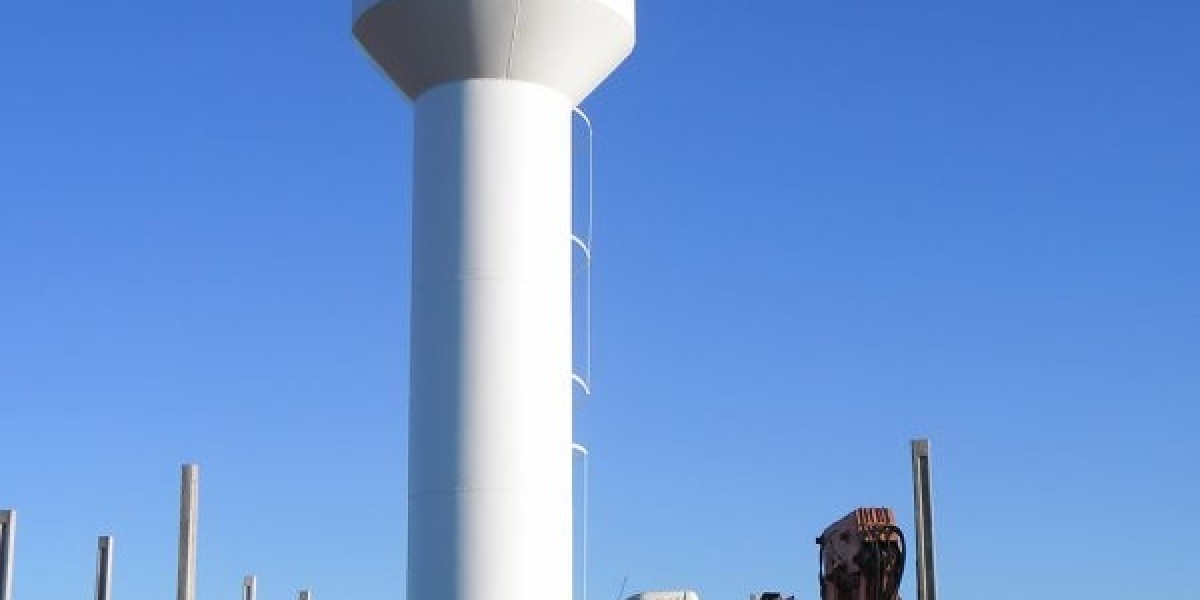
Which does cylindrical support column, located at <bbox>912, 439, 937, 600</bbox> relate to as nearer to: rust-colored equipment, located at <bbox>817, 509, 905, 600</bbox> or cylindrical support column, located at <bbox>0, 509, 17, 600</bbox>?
rust-colored equipment, located at <bbox>817, 509, 905, 600</bbox>

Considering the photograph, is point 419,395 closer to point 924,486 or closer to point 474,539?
point 474,539

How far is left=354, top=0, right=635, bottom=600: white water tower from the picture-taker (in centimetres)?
2331

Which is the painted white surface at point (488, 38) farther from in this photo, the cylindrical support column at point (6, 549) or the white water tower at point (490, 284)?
the cylindrical support column at point (6, 549)

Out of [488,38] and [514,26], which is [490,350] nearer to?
[488,38]

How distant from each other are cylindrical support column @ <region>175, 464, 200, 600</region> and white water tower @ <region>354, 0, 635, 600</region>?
2.94m

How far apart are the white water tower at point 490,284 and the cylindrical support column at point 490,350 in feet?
0.06

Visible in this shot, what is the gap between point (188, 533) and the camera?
24.3 metres

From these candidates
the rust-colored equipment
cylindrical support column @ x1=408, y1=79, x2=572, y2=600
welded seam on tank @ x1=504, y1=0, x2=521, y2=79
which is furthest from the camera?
welded seam on tank @ x1=504, y1=0, x2=521, y2=79

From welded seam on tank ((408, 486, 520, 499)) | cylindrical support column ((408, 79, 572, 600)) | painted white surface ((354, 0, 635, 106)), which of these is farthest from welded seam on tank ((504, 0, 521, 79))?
welded seam on tank ((408, 486, 520, 499))

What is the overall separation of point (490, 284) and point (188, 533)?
518cm

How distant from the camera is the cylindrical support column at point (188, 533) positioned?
24094 mm

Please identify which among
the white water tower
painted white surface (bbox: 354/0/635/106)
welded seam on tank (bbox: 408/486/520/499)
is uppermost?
painted white surface (bbox: 354/0/635/106)

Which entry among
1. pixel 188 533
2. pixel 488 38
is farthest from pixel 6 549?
pixel 488 38

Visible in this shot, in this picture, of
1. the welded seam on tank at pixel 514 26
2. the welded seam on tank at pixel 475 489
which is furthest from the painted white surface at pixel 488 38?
the welded seam on tank at pixel 475 489
